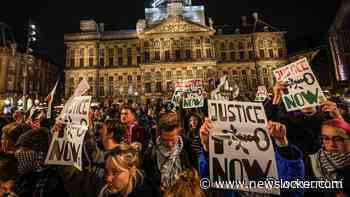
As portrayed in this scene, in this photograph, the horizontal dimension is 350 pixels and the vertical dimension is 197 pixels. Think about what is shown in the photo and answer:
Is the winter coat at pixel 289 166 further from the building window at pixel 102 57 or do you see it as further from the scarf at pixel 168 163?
the building window at pixel 102 57

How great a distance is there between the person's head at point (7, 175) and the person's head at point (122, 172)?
3.30 ft

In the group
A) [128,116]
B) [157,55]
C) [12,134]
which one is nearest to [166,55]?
[157,55]

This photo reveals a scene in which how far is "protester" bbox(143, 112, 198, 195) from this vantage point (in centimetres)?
336

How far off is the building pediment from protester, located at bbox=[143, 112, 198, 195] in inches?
1633

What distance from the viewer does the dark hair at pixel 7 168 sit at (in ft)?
8.32

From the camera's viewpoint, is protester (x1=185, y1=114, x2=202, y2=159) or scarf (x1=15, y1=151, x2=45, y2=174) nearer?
scarf (x1=15, y1=151, x2=45, y2=174)

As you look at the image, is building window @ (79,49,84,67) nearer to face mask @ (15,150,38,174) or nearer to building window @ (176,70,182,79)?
building window @ (176,70,182,79)

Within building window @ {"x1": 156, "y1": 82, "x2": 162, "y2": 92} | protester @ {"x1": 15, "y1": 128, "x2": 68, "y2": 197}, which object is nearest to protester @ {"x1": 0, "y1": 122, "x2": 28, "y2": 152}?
protester @ {"x1": 15, "y1": 128, "x2": 68, "y2": 197}

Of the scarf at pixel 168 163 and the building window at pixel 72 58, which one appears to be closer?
the scarf at pixel 168 163

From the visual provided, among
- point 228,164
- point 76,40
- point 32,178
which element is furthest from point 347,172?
point 76,40

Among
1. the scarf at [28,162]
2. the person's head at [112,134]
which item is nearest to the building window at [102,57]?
the person's head at [112,134]

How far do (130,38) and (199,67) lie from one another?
15181 millimetres

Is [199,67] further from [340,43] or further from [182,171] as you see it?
[182,171]

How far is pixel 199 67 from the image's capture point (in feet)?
141
